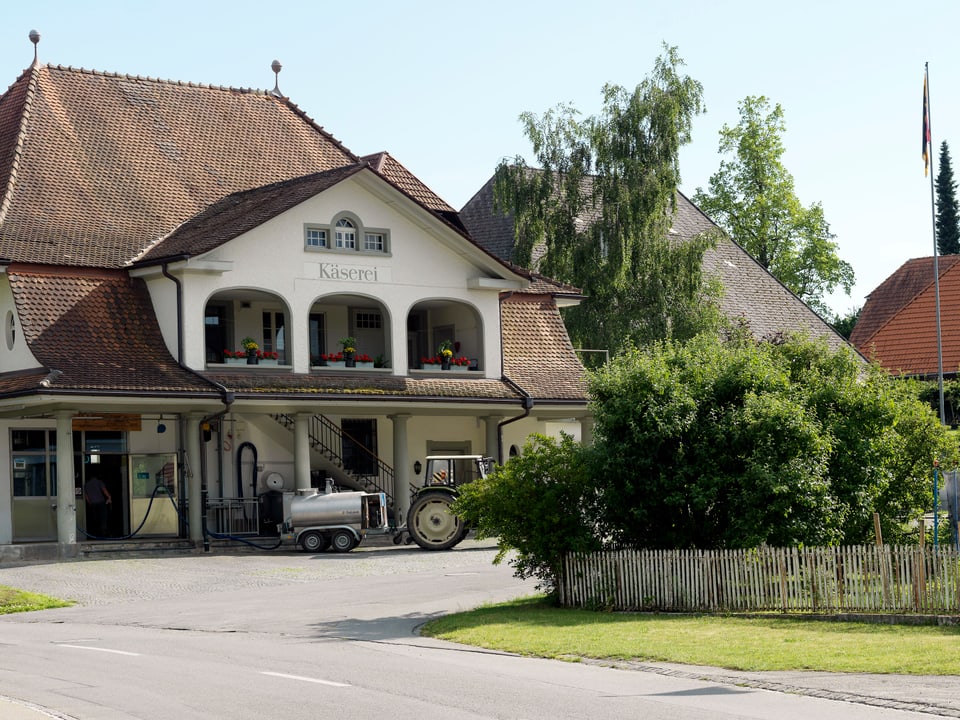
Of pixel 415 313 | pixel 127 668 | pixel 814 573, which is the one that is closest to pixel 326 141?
pixel 415 313

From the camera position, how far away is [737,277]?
Result: 61.3m

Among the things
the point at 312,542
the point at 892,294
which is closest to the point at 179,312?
the point at 312,542

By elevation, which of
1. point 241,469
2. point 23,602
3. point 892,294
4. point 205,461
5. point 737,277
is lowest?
point 23,602

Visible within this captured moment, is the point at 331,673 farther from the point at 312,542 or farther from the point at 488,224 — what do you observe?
the point at 488,224

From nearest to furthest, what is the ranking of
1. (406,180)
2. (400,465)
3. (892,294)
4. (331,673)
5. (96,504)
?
(331,673)
(96,504)
(400,465)
(406,180)
(892,294)

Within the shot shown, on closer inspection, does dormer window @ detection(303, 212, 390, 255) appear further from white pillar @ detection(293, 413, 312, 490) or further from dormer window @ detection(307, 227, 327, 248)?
white pillar @ detection(293, 413, 312, 490)

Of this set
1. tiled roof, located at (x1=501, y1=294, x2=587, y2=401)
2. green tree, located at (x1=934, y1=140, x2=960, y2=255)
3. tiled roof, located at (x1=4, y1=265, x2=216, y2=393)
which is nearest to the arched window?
tiled roof, located at (x1=4, y1=265, x2=216, y2=393)

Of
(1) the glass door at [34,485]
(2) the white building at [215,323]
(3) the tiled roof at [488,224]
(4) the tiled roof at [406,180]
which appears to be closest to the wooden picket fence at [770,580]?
(2) the white building at [215,323]

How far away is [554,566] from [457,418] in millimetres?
19213

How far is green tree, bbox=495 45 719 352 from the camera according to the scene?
49719mm

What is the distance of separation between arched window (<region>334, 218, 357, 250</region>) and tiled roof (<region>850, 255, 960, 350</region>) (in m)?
36.4

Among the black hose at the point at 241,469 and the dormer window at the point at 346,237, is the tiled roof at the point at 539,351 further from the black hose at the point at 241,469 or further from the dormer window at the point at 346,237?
the black hose at the point at 241,469

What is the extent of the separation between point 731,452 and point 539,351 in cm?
1963

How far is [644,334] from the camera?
49625 mm
